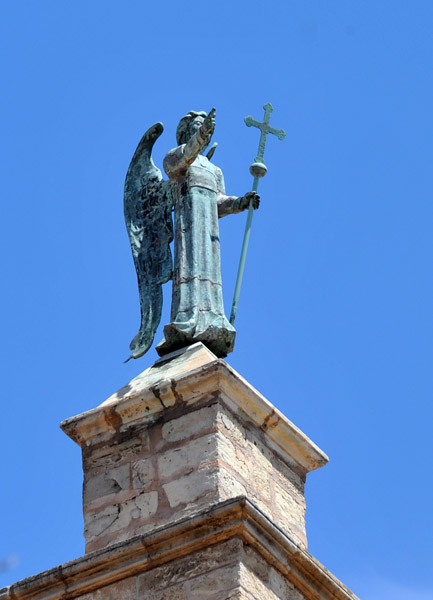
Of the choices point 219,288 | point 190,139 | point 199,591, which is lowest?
point 199,591

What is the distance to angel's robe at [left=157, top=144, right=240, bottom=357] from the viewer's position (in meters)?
8.94

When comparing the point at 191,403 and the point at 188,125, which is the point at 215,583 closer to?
the point at 191,403

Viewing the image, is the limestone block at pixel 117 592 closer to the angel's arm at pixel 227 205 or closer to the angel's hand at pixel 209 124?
the angel's arm at pixel 227 205

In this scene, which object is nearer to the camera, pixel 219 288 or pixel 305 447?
pixel 305 447

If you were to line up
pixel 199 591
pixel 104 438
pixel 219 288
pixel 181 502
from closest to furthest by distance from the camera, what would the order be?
pixel 199 591
pixel 181 502
pixel 104 438
pixel 219 288

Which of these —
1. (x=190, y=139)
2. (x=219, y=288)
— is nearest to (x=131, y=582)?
(x=219, y=288)

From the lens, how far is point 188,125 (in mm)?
9828

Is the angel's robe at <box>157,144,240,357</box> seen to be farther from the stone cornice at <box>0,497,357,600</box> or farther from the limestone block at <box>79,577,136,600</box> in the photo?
the limestone block at <box>79,577,136,600</box>

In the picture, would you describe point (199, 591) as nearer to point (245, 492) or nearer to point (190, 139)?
point (245, 492)

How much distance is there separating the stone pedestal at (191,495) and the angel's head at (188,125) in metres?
1.62

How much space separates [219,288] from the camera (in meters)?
9.26

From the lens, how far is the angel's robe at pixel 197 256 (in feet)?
29.3

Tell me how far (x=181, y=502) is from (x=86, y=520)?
0.59 meters

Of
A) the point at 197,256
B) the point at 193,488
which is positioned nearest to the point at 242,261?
the point at 197,256
